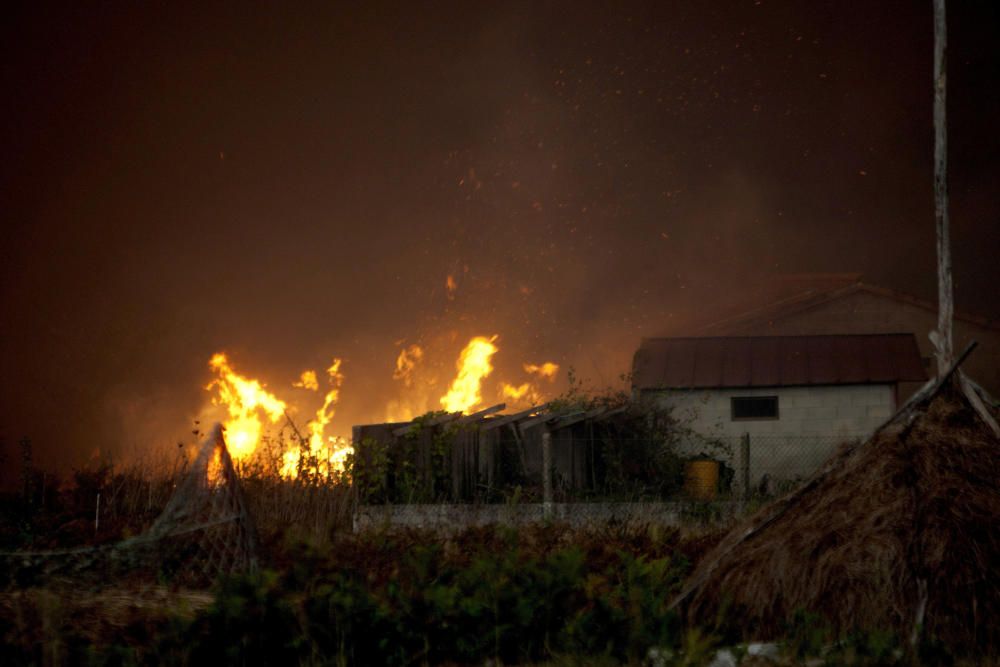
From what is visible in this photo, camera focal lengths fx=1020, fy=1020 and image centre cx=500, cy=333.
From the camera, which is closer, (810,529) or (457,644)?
(457,644)

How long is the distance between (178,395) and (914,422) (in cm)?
2649

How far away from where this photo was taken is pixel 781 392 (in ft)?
84.3

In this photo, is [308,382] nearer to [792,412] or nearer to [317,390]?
[317,390]

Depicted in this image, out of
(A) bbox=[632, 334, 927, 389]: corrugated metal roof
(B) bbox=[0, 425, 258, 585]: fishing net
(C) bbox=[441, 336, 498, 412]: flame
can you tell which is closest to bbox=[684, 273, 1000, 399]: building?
(A) bbox=[632, 334, 927, 389]: corrugated metal roof

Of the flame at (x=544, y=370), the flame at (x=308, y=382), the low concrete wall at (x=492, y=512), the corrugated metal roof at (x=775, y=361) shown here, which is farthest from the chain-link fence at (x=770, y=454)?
the flame at (x=308, y=382)

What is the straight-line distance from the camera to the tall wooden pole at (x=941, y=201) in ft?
27.7

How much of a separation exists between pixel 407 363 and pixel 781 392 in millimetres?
14238

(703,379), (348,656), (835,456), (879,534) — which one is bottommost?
(348,656)

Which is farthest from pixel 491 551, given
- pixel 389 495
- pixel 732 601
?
pixel 389 495

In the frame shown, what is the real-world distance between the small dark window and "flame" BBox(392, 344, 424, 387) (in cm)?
1296

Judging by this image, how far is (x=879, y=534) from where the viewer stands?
7.44m

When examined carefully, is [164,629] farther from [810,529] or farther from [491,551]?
[810,529]

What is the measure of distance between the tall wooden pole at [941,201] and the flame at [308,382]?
26.4 meters

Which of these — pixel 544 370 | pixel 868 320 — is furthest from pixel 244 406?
pixel 868 320
